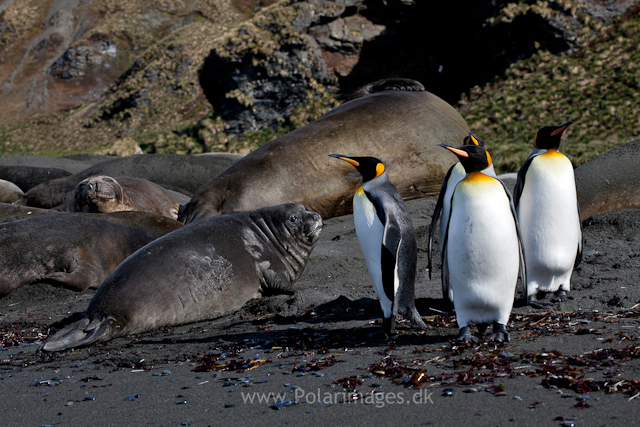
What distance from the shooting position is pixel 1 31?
199ft

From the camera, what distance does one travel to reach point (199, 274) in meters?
4.78

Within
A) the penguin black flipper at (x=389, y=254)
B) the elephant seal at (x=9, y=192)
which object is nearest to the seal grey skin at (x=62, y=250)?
the penguin black flipper at (x=389, y=254)

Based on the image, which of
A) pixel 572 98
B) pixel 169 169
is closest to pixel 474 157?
pixel 169 169

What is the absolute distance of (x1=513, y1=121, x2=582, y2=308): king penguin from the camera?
13.8ft

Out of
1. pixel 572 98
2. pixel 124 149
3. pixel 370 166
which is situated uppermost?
pixel 370 166

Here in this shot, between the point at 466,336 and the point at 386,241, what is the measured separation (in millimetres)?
750

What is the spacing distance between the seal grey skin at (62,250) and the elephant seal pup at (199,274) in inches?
54.1

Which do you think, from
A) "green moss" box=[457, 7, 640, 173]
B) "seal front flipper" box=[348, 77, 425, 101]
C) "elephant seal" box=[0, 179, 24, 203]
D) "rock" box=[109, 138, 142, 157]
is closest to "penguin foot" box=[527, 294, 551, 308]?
"seal front flipper" box=[348, 77, 425, 101]

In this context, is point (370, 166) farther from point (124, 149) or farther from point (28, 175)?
point (124, 149)

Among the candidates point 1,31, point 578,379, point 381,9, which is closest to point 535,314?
point 578,379

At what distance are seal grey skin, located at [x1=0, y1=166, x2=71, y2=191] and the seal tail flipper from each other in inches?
332

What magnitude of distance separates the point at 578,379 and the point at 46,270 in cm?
525

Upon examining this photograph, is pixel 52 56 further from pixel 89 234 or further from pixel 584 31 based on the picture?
pixel 89 234

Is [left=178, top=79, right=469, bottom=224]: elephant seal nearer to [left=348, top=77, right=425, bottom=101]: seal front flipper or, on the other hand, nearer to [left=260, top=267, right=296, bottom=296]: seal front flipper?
[left=348, top=77, right=425, bottom=101]: seal front flipper
